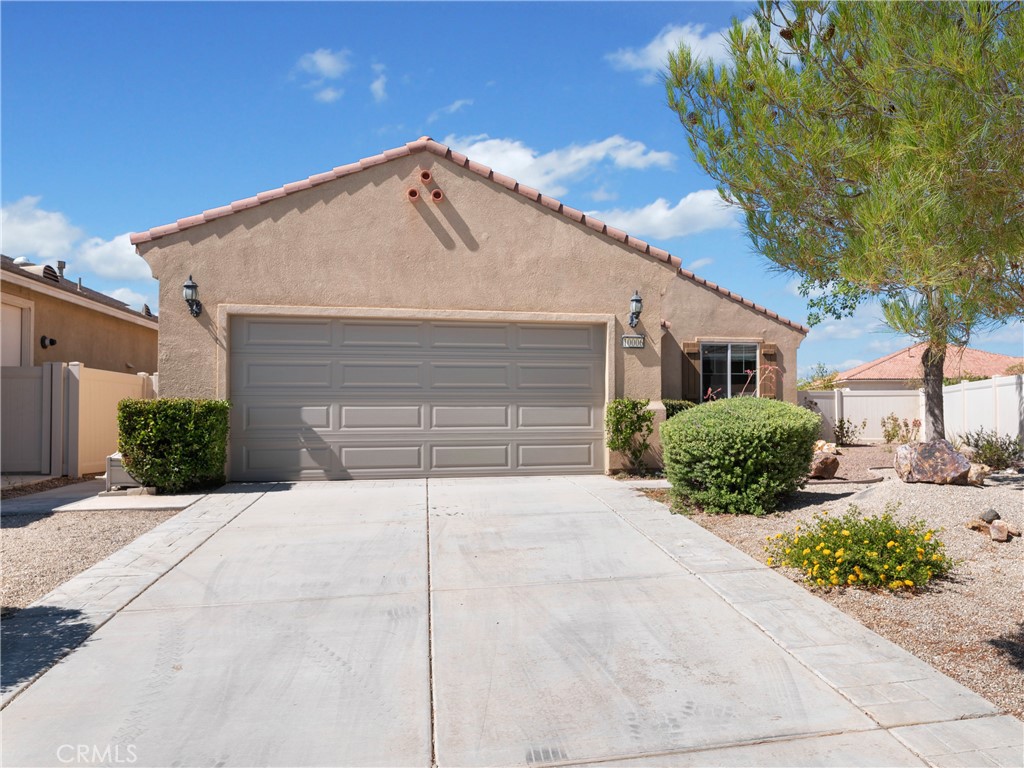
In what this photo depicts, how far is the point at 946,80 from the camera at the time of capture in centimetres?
406

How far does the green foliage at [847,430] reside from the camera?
56.5 ft

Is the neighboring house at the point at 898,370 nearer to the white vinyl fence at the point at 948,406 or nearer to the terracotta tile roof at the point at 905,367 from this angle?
the terracotta tile roof at the point at 905,367

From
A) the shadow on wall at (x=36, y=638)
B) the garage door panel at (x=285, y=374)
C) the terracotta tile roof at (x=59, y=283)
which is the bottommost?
the shadow on wall at (x=36, y=638)

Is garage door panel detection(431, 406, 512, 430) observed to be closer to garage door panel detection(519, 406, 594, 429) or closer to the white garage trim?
the white garage trim

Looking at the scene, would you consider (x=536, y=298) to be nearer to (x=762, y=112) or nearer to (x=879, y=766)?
(x=762, y=112)

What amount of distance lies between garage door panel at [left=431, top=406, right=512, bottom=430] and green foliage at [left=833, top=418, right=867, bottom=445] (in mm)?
10765

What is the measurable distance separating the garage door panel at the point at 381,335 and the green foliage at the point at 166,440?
2236 mm

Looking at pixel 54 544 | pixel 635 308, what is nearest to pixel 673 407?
pixel 635 308

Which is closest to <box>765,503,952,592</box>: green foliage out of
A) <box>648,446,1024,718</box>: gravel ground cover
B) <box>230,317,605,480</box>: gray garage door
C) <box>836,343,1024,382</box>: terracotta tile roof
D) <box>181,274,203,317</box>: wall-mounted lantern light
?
<box>648,446,1024,718</box>: gravel ground cover

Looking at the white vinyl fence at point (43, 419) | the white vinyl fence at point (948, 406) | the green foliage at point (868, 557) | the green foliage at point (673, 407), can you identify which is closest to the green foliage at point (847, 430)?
the white vinyl fence at point (948, 406)

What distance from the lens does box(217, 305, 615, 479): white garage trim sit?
32.1 ft

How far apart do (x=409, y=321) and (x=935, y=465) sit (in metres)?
7.05

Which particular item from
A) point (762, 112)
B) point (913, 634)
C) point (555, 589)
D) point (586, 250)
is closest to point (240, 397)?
point (586, 250)

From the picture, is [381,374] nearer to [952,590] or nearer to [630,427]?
[630,427]
